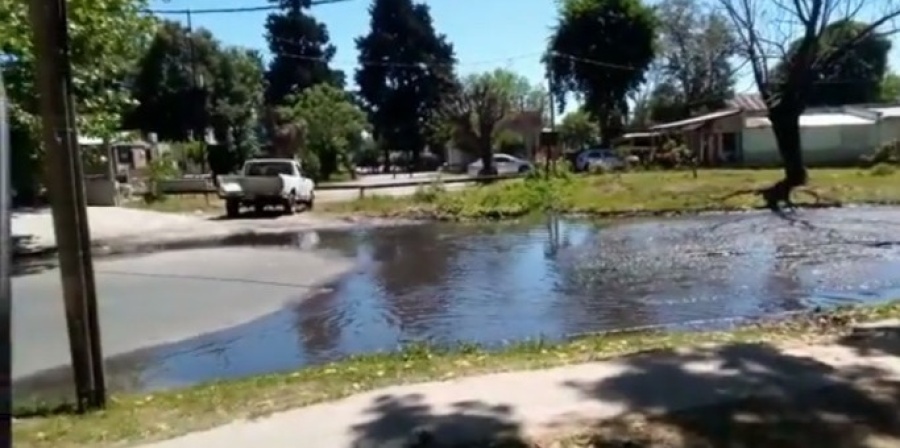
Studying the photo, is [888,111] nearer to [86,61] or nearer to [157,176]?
[157,176]

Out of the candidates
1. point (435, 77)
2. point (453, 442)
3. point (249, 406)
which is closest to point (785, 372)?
point (453, 442)

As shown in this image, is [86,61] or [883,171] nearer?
[86,61]

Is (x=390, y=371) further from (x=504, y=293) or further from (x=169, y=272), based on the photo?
(x=169, y=272)

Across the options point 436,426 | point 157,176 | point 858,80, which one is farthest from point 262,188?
point 858,80

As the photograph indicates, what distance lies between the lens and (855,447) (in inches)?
219

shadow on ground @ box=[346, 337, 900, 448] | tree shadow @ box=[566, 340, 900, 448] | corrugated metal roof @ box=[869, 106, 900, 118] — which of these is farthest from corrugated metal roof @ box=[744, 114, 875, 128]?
shadow on ground @ box=[346, 337, 900, 448]

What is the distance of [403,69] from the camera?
255ft

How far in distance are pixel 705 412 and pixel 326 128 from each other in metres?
55.9

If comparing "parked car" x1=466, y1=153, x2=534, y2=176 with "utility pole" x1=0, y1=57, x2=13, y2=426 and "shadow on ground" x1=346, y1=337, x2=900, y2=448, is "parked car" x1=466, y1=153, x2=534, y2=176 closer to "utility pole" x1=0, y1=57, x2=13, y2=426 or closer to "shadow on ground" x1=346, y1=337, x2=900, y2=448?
"shadow on ground" x1=346, y1=337, x2=900, y2=448

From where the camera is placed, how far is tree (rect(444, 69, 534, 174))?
5956cm

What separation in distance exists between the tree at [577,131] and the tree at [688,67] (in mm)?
6594

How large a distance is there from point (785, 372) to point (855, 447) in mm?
1699

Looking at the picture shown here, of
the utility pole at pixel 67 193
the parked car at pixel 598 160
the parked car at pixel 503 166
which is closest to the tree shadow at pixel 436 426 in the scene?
the utility pole at pixel 67 193

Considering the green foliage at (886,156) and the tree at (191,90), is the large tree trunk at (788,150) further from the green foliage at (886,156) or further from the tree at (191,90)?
the tree at (191,90)
